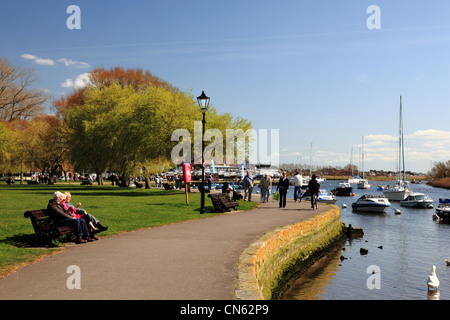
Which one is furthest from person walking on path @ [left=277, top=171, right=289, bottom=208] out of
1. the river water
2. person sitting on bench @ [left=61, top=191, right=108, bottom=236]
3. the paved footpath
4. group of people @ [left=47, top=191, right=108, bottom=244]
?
group of people @ [left=47, top=191, right=108, bottom=244]

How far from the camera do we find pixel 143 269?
791 centimetres

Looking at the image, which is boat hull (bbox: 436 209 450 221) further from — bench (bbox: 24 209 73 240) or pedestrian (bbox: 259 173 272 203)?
bench (bbox: 24 209 73 240)

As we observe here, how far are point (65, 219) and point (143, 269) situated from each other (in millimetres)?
3896

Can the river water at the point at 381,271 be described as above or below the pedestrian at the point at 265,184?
below

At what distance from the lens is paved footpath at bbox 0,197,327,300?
641 centimetres

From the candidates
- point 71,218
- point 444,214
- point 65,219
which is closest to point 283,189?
point 71,218

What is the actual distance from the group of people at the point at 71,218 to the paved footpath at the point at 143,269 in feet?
1.35

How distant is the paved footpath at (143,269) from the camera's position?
6.41m

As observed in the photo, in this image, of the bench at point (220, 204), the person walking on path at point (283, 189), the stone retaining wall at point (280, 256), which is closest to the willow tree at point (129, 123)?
the person walking on path at point (283, 189)

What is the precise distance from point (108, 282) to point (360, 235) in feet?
72.5

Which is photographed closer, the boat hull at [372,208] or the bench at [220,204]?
the bench at [220,204]

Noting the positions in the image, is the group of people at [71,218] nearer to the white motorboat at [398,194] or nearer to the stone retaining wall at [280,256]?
the stone retaining wall at [280,256]

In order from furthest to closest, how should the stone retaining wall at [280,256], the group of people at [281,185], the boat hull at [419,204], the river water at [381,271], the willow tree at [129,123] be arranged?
the boat hull at [419,204] < the willow tree at [129,123] < the group of people at [281,185] < the river water at [381,271] < the stone retaining wall at [280,256]

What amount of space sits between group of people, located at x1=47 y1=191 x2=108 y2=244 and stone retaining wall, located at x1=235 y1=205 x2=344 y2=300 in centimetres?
451
